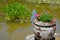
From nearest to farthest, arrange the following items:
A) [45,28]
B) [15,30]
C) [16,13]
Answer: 1. [45,28]
2. [15,30]
3. [16,13]

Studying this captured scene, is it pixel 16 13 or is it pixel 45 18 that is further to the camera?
pixel 16 13

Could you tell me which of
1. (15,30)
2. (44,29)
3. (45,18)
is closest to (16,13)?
(15,30)

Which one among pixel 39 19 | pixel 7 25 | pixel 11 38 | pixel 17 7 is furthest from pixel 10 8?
pixel 39 19

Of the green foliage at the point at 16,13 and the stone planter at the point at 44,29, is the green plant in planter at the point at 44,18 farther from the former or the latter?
the green foliage at the point at 16,13

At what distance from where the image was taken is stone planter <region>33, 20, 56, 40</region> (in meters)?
4.95

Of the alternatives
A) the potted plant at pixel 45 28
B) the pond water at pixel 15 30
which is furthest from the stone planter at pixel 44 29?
the pond water at pixel 15 30

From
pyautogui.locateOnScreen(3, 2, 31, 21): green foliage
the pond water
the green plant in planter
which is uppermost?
the green plant in planter

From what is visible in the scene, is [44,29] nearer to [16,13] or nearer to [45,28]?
[45,28]

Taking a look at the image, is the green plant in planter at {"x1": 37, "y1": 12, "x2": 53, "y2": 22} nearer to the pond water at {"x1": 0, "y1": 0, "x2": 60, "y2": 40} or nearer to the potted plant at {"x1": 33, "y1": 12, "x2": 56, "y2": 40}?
the potted plant at {"x1": 33, "y1": 12, "x2": 56, "y2": 40}

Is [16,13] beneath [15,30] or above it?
above

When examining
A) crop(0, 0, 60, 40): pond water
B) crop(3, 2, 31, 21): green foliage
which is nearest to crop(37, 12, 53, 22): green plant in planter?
crop(0, 0, 60, 40): pond water

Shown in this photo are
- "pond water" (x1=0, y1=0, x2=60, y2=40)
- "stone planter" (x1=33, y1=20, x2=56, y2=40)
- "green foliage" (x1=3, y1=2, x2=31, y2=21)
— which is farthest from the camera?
"green foliage" (x1=3, y1=2, x2=31, y2=21)

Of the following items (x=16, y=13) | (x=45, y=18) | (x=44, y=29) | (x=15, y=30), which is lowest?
(x=15, y=30)

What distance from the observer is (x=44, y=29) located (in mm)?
4949
